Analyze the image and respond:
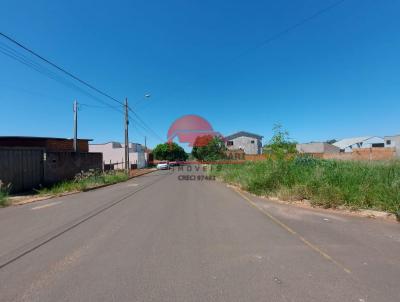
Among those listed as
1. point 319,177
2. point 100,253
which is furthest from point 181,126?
point 100,253

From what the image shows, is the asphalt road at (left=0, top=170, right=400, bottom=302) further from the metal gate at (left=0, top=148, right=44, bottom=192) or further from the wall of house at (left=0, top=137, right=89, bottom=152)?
the wall of house at (left=0, top=137, right=89, bottom=152)

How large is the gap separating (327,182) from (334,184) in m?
0.26

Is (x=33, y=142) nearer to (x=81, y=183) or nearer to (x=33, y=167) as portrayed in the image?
(x=81, y=183)

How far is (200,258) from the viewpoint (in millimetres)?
4832

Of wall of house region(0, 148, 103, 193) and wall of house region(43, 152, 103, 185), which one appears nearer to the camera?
wall of house region(0, 148, 103, 193)

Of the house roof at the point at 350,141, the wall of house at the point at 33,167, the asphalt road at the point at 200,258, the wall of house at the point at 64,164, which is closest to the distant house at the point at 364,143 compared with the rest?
the house roof at the point at 350,141

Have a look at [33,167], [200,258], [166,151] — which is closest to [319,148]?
[166,151]

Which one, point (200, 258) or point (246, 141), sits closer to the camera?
point (200, 258)

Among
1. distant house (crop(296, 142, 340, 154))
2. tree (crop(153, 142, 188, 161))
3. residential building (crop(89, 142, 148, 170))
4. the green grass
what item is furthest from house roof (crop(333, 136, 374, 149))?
the green grass

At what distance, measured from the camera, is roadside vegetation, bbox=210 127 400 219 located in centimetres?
895

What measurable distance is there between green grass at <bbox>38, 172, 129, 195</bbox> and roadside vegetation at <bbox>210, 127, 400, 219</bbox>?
10.3 meters

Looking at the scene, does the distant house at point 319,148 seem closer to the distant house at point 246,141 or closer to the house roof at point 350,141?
the house roof at point 350,141

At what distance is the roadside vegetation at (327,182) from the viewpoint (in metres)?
8.95

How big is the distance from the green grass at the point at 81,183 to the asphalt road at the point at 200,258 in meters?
7.93
